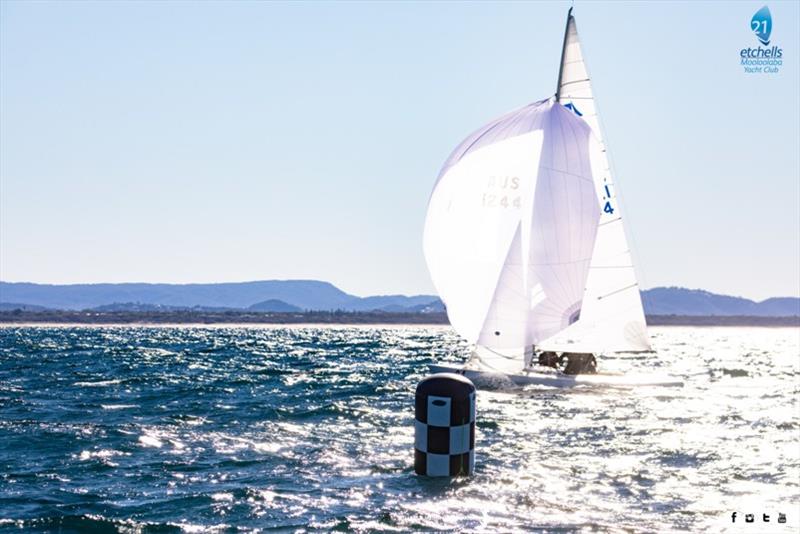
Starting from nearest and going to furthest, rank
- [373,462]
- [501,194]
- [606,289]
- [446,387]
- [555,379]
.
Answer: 1. [446,387]
2. [373,462]
3. [501,194]
4. [555,379]
5. [606,289]

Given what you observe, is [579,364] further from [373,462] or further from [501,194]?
[373,462]

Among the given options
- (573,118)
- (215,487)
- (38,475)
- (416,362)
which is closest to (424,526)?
(215,487)

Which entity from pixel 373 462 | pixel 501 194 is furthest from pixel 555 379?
pixel 373 462

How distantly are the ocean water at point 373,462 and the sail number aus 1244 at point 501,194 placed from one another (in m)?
5.66

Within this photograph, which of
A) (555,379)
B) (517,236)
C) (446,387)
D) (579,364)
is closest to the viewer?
(446,387)

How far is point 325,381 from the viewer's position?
94.7ft

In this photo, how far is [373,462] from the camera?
13320 millimetres

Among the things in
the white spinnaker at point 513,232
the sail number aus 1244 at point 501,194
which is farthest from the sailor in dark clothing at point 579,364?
the sail number aus 1244 at point 501,194

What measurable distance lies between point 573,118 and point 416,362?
1999cm

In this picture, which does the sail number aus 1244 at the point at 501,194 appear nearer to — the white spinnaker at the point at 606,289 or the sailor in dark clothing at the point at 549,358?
the white spinnaker at the point at 606,289

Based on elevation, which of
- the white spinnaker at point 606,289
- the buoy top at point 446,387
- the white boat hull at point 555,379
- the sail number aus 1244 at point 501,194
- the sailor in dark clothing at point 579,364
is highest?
the sail number aus 1244 at point 501,194

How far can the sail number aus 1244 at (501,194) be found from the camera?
78.1ft

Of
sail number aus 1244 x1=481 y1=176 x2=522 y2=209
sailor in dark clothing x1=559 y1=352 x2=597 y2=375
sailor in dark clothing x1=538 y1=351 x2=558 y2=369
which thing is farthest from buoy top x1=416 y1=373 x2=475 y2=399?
sailor in dark clothing x1=538 y1=351 x2=558 y2=369

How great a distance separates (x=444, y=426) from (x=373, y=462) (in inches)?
105
